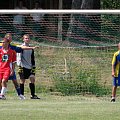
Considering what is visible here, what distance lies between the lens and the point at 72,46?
1891 centimetres

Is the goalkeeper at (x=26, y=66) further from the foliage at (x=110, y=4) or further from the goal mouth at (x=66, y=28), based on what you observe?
the foliage at (x=110, y=4)

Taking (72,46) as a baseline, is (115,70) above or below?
below

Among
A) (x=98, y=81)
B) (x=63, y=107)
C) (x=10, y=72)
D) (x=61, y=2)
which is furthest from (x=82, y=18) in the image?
(x=61, y=2)

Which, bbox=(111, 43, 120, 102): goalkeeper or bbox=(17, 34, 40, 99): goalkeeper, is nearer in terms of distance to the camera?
bbox=(111, 43, 120, 102): goalkeeper

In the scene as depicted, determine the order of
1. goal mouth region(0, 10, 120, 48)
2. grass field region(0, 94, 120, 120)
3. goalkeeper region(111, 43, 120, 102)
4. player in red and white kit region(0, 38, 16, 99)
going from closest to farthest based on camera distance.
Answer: grass field region(0, 94, 120, 120) → player in red and white kit region(0, 38, 16, 99) → goalkeeper region(111, 43, 120, 102) → goal mouth region(0, 10, 120, 48)

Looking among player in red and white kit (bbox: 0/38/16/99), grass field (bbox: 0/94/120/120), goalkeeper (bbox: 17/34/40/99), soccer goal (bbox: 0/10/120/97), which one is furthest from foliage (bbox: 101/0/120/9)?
grass field (bbox: 0/94/120/120)

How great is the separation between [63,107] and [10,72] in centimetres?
304

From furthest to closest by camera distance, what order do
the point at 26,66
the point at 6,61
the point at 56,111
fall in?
the point at 26,66, the point at 6,61, the point at 56,111

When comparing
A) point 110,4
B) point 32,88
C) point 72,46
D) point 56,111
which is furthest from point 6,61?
point 110,4

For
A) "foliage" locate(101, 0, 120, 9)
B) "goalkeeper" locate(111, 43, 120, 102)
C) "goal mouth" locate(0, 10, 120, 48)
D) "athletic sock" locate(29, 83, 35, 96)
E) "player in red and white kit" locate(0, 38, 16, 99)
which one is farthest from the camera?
"foliage" locate(101, 0, 120, 9)

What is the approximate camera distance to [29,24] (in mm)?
19125

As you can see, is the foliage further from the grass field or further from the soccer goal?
the grass field

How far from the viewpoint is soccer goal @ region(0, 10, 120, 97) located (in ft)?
61.2

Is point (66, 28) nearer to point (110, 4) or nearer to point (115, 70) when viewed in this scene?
point (115, 70)
